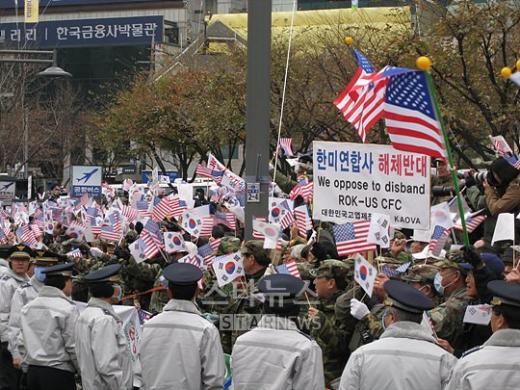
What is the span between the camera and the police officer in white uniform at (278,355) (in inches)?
258

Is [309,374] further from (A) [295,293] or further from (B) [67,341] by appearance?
(B) [67,341]

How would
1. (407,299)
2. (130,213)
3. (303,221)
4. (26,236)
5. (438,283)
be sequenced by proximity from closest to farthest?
(407,299)
(438,283)
(303,221)
(26,236)
(130,213)

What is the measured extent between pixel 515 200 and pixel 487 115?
9.36 meters

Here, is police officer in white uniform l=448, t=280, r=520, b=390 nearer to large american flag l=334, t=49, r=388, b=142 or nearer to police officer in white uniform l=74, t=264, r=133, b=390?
police officer in white uniform l=74, t=264, r=133, b=390

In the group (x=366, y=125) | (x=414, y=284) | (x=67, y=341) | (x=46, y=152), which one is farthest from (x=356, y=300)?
(x=46, y=152)

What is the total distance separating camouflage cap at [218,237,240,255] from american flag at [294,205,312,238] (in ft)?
3.53

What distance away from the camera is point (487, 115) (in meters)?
18.8

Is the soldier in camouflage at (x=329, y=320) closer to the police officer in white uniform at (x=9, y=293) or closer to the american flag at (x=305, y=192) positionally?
the police officer in white uniform at (x=9, y=293)

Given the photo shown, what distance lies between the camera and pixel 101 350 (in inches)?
311

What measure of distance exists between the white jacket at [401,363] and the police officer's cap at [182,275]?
5.25 ft

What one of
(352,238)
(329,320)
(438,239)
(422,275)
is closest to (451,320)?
(422,275)

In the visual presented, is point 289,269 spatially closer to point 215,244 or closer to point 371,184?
point 371,184

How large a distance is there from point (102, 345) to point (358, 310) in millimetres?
1912

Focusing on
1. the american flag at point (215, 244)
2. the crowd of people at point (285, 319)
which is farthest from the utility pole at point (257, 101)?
the crowd of people at point (285, 319)
